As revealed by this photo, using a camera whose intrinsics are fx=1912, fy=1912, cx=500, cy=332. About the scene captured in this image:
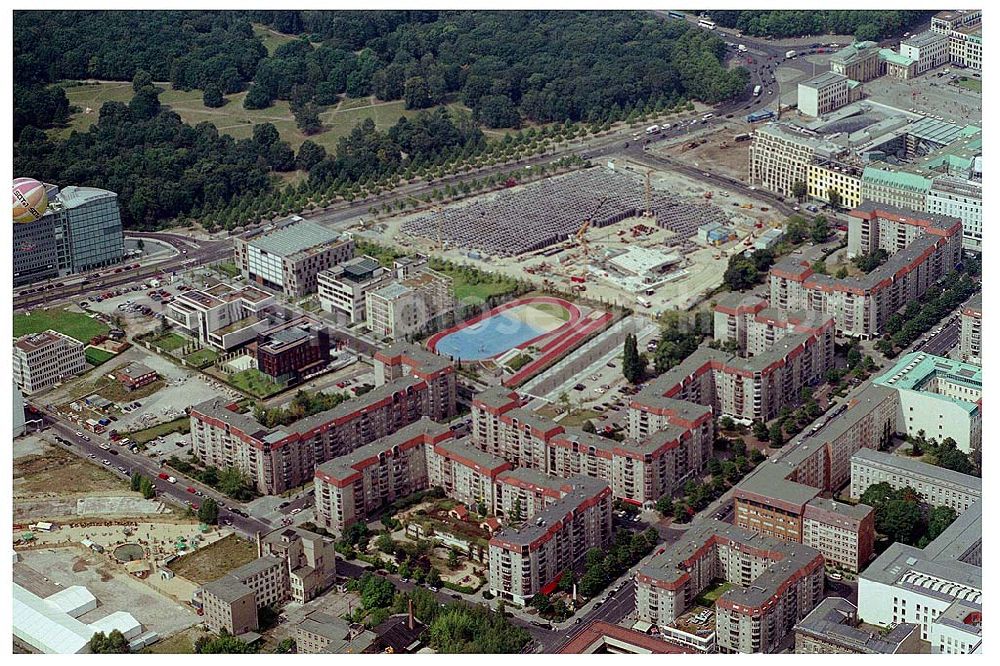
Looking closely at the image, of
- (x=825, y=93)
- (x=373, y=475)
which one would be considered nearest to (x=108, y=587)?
(x=373, y=475)

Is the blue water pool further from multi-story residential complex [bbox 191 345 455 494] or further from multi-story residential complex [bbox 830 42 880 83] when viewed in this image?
multi-story residential complex [bbox 830 42 880 83]

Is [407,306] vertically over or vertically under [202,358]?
over

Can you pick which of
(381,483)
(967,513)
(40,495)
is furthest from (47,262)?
(967,513)

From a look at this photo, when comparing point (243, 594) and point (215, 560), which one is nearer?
point (243, 594)

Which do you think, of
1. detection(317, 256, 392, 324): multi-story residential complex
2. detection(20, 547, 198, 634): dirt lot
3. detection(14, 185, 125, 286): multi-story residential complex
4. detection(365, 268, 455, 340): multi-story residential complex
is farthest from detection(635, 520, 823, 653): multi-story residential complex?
detection(14, 185, 125, 286): multi-story residential complex

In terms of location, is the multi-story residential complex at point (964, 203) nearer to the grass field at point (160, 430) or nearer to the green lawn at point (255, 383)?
the green lawn at point (255, 383)

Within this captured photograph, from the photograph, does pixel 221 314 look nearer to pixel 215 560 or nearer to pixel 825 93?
pixel 215 560

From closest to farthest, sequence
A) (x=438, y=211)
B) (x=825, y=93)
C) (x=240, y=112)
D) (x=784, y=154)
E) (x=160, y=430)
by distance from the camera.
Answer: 1. (x=160, y=430)
2. (x=438, y=211)
3. (x=784, y=154)
4. (x=825, y=93)
5. (x=240, y=112)
